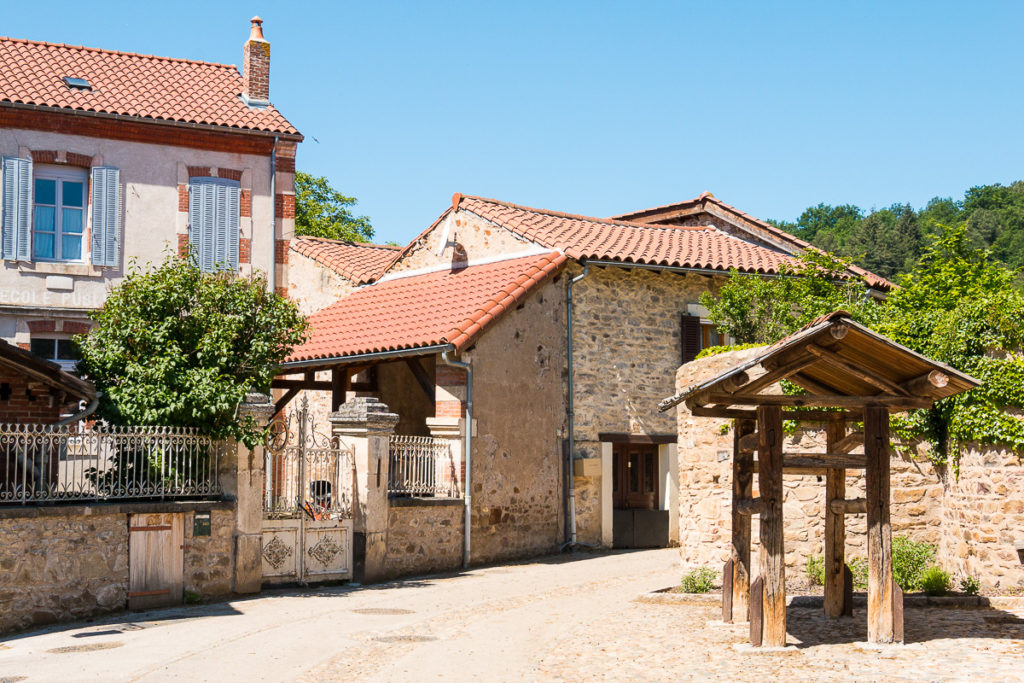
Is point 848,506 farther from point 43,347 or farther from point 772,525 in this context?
point 43,347

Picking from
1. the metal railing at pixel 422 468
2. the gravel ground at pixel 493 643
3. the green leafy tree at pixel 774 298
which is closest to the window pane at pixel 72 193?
the metal railing at pixel 422 468

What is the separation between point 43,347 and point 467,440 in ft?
24.7

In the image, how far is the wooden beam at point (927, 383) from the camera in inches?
376

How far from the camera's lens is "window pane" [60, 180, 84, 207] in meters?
19.5

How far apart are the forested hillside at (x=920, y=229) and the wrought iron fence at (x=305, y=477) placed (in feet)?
87.9

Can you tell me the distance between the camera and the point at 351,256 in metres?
25.4

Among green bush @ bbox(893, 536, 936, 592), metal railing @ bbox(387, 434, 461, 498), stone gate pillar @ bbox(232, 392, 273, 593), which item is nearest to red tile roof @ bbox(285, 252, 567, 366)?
metal railing @ bbox(387, 434, 461, 498)

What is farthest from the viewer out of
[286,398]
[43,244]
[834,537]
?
[286,398]

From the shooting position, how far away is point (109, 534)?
1247cm

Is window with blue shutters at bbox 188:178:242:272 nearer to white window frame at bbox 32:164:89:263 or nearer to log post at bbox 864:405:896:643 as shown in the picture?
white window frame at bbox 32:164:89:263

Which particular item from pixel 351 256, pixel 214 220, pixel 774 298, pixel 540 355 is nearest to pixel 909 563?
pixel 774 298

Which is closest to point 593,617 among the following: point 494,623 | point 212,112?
point 494,623

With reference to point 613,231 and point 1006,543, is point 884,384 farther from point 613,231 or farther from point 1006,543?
point 613,231

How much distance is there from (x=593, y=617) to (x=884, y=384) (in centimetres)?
415
